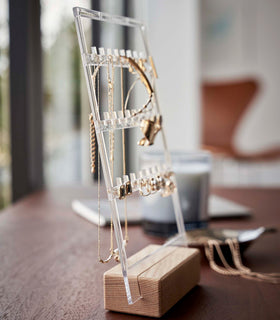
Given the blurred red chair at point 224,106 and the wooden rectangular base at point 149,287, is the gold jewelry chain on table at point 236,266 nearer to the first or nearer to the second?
the wooden rectangular base at point 149,287

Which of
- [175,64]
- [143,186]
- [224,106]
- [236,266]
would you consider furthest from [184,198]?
[224,106]

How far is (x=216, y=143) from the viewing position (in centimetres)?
379

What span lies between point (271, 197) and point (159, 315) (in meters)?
0.80

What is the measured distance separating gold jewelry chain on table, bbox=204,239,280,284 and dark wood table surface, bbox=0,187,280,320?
1 centimetres

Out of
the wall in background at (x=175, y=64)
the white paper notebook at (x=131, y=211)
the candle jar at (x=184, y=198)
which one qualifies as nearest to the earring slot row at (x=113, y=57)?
the candle jar at (x=184, y=198)

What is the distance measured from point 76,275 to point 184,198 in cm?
26

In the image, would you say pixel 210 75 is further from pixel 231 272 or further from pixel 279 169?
pixel 231 272

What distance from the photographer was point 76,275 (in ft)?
1.84

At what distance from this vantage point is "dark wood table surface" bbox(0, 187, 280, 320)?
1.44 ft

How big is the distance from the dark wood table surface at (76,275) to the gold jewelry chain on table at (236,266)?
1 centimetres

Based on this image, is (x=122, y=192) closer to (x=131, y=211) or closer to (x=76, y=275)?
(x=76, y=275)

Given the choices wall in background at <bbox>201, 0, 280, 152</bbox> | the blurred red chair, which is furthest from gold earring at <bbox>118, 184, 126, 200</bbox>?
wall in background at <bbox>201, 0, 280, 152</bbox>

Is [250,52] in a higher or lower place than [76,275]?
higher

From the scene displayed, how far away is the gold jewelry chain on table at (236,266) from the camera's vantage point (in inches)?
21.7
